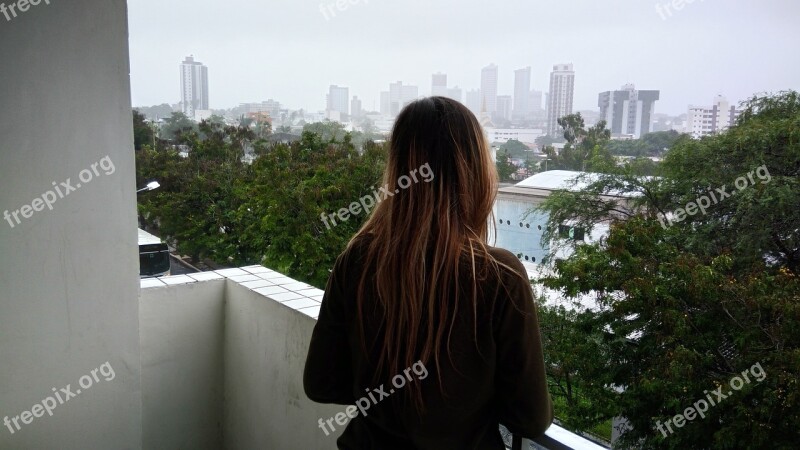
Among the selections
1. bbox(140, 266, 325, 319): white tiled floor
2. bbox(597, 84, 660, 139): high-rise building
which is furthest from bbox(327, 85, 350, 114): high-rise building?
bbox(140, 266, 325, 319): white tiled floor

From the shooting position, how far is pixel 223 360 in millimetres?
2268

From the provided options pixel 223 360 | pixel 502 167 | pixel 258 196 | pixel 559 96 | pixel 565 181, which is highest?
pixel 559 96

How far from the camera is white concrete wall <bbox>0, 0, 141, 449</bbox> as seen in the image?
1.47 metres

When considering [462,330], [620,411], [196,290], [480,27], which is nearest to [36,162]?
[196,290]

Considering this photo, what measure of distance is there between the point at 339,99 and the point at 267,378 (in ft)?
19.2

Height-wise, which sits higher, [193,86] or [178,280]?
[193,86]

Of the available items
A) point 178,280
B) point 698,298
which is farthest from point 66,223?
point 698,298

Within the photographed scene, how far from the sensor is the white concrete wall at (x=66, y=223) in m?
1.47

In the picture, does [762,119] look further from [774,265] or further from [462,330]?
[462,330]

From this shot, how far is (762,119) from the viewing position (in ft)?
21.8

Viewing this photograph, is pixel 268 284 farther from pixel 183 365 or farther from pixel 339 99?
pixel 339 99

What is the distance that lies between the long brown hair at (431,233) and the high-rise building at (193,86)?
7.40 metres

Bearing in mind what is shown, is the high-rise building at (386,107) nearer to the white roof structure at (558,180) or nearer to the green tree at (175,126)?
the white roof structure at (558,180)

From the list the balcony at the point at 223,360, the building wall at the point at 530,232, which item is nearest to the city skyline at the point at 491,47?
the building wall at the point at 530,232
